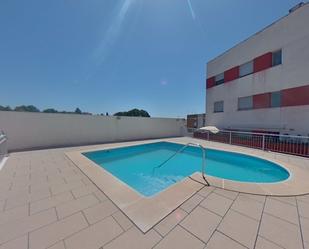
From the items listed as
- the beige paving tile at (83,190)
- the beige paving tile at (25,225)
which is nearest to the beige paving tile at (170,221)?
the beige paving tile at (25,225)

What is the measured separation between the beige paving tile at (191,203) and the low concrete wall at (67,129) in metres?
7.72

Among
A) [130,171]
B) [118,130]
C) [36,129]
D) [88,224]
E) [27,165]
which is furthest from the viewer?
[118,130]

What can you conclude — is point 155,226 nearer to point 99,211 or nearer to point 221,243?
point 221,243

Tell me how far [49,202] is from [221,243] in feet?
8.24

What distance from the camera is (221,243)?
1478 mm

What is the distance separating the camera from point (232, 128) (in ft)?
34.2

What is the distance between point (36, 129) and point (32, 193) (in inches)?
231

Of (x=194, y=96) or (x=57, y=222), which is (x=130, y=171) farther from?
(x=194, y=96)

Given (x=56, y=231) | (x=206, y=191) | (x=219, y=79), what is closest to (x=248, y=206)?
(x=206, y=191)

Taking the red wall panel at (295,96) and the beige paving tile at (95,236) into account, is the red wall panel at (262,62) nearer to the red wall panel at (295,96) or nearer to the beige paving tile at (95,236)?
the red wall panel at (295,96)

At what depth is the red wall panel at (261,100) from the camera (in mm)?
8493

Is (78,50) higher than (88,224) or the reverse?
higher

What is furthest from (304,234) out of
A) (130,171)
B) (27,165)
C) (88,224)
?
(27,165)

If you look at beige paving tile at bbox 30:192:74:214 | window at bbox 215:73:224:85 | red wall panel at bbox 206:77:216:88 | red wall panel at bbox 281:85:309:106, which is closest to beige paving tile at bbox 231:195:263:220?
beige paving tile at bbox 30:192:74:214
